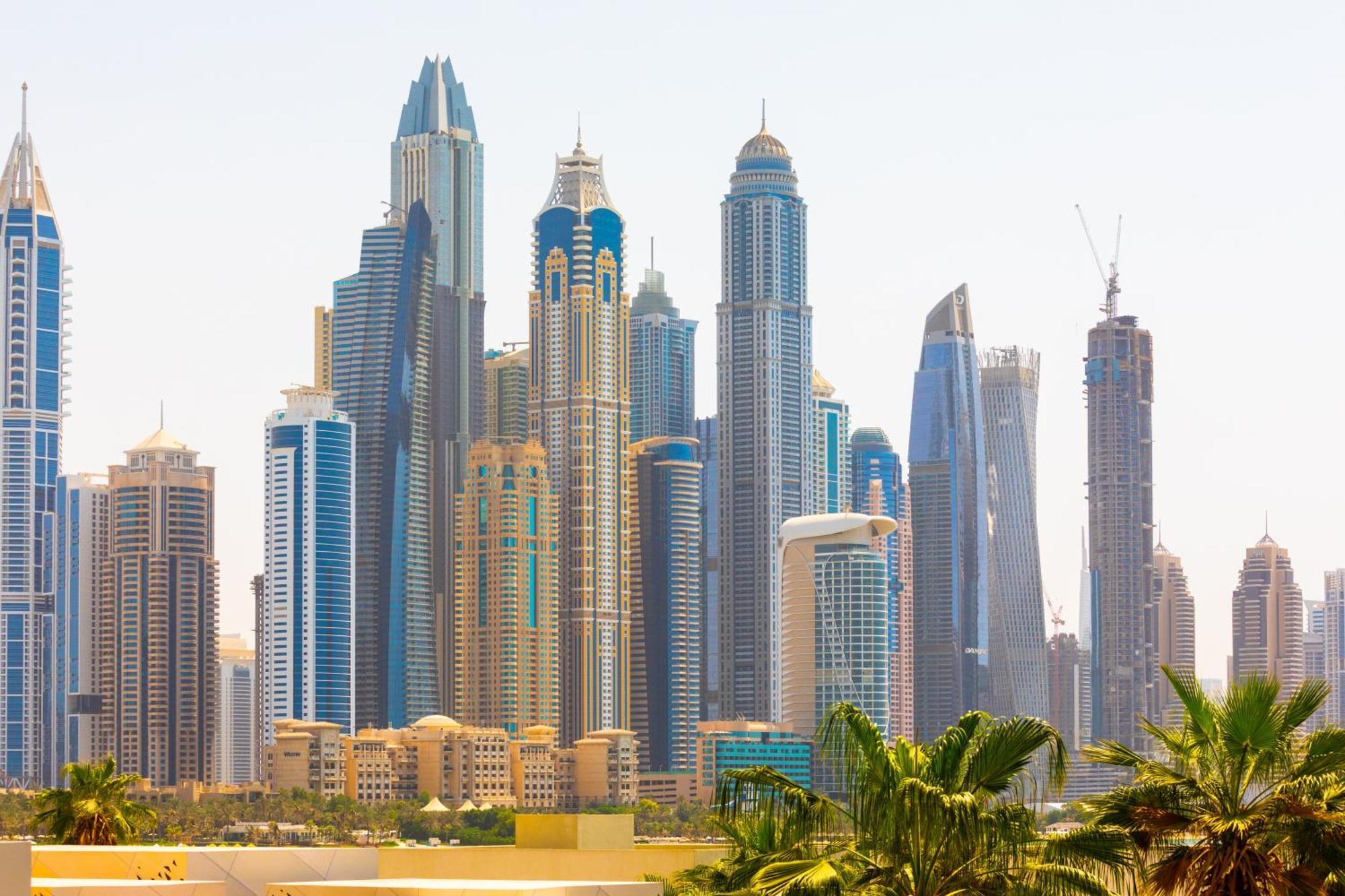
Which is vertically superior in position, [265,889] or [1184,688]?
[1184,688]

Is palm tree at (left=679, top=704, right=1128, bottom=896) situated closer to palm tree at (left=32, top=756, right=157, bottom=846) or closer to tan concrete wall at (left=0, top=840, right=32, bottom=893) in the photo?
tan concrete wall at (left=0, top=840, right=32, bottom=893)

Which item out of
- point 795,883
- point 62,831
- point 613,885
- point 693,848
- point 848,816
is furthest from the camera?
point 62,831

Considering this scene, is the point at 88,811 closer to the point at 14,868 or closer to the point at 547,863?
the point at 547,863

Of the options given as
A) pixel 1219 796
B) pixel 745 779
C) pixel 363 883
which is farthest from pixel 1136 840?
pixel 363 883

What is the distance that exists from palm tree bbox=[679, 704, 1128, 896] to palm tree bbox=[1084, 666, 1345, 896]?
2.10ft

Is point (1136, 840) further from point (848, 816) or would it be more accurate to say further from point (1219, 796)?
point (848, 816)

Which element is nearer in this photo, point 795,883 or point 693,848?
point 795,883

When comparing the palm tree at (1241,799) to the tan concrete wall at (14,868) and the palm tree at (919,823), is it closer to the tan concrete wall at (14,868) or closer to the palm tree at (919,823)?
the palm tree at (919,823)

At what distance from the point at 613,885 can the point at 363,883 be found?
3.83 metres

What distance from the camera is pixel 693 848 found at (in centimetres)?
4497

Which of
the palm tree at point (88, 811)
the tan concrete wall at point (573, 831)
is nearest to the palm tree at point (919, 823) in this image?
the tan concrete wall at point (573, 831)

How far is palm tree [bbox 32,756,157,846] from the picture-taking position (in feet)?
175

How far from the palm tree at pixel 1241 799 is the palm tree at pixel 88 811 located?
102 ft

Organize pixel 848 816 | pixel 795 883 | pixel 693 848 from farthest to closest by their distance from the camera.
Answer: pixel 693 848, pixel 848 816, pixel 795 883
